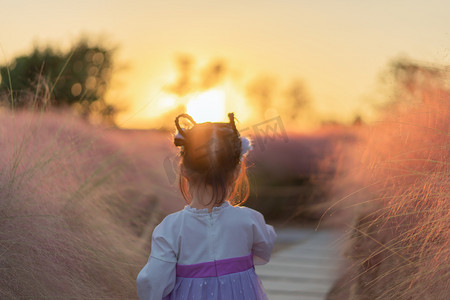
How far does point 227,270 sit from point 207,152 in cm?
45

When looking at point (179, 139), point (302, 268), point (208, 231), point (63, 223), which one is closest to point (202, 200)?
point (208, 231)

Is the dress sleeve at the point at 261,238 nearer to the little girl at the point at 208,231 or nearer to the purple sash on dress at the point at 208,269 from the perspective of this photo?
the little girl at the point at 208,231

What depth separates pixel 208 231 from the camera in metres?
Result: 1.88

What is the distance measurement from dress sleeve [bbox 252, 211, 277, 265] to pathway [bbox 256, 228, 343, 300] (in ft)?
2.77

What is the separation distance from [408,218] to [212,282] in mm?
1117

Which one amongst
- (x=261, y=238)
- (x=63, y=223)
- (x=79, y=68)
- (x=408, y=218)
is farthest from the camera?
(x=79, y=68)

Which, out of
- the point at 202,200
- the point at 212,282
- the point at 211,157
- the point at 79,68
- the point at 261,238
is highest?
the point at 79,68

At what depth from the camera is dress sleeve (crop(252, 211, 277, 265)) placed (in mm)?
1927

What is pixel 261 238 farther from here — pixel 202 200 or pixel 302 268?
pixel 302 268

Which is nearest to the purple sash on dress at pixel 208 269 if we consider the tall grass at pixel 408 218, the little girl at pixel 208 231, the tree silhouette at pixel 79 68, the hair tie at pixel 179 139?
the little girl at pixel 208 231

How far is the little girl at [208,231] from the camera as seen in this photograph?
6.08ft

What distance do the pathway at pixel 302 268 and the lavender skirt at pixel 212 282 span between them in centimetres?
98

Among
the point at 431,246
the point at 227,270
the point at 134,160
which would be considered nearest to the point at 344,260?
the point at 431,246

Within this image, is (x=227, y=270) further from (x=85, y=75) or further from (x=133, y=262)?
(x=85, y=75)
